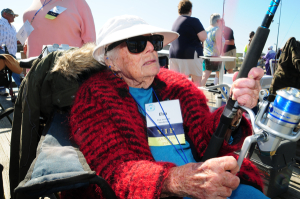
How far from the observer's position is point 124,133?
4.08ft

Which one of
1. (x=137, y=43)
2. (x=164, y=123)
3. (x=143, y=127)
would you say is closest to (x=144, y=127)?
(x=143, y=127)

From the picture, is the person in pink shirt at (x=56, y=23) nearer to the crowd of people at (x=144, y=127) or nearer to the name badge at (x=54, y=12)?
the name badge at (x=54, y=12)

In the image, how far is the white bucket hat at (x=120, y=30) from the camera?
4.46 feet

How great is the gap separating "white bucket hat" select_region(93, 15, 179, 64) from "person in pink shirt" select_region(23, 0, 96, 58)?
0.93m

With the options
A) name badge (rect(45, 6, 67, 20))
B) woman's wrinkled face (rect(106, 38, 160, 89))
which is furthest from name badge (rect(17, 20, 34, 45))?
woman's wrinkled face (rect(106, 38, 160, 89))

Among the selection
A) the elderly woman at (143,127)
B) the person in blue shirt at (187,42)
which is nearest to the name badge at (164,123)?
the elderly woman at (143,127)

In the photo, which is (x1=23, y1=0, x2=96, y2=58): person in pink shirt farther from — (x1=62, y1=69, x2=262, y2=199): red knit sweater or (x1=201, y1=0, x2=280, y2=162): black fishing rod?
(x1=201, y1=0, x2=280, y2=162): black fishing rod

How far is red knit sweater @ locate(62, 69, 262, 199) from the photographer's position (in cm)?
100

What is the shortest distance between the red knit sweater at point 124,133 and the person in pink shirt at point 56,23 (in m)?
1.15

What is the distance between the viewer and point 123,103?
53.6 inches

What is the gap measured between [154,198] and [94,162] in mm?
386

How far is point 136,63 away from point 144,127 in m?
0.45

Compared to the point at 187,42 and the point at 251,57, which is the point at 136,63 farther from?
the point at 187,42

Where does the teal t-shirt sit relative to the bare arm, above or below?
below
